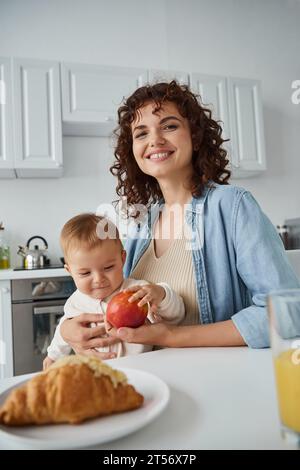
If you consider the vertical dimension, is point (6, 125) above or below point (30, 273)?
above

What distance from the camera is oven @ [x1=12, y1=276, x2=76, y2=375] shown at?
2.36 m

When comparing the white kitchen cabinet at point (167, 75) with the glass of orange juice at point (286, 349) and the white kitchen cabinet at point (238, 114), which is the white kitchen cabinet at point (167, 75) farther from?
the glass of orange juice at point (286, 349)

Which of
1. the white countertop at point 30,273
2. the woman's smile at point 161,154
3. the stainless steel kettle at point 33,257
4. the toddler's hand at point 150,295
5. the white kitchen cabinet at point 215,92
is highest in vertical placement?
the white kitchen cabinet at point 215,92

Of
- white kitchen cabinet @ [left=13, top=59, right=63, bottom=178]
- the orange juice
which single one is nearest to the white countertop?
white kitchen cabinet @ [left=13, top=59, right=63, bottom=178]

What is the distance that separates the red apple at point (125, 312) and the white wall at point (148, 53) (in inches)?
93.0

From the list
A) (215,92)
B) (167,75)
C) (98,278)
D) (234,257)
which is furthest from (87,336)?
(215,92)

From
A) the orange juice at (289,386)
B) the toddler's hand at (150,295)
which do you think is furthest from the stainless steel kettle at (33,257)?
the orange juice at (289,386)

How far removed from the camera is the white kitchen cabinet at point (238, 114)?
3115 mm

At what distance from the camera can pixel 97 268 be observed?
3.71 feet

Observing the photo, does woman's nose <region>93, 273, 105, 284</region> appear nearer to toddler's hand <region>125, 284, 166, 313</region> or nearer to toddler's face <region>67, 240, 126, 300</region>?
toddler's face <region>67, 240, 126, 300</region>

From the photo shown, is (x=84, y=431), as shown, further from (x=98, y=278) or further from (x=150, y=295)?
(x=98, y=278)

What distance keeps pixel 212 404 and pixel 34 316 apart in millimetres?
2079

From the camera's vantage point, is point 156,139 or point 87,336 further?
point 156,139

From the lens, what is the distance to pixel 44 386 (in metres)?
0.45
